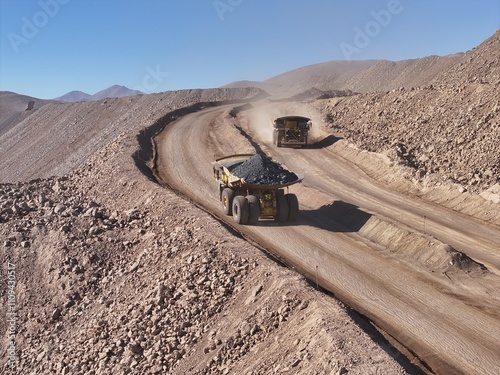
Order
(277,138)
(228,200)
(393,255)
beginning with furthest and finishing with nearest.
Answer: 1. (277,138)
2. (228,200)
3. (393,255)

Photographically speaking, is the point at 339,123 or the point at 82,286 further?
the point at 339,123

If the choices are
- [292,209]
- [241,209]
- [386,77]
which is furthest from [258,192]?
[386,77]

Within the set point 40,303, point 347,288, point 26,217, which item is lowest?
point 347,288

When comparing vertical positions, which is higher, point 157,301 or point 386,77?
point 386,77

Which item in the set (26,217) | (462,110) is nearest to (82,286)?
(26,217)

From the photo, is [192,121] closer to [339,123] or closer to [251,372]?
[339,123]

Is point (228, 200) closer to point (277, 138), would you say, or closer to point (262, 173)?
point (262, 173)
